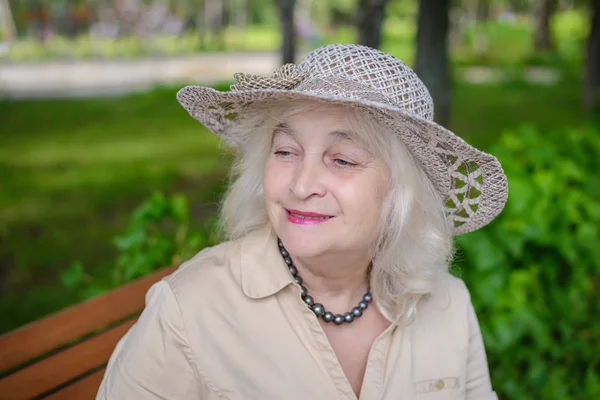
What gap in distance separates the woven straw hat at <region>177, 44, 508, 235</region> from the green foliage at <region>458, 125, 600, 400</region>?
1.14m

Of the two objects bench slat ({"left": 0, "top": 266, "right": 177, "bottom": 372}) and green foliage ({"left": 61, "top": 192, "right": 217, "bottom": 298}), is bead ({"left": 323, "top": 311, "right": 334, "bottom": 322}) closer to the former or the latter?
bench slat ({"left": 0, "top": 266, "right": 177, "bottom": 372})

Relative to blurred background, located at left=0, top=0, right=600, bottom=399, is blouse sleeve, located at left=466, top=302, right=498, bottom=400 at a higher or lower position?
higher

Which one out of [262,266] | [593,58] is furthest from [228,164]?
[593,58]

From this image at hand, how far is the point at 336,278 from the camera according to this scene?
2119 mm

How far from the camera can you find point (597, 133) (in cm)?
393

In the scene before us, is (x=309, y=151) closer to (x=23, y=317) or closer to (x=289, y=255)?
(x=289, y=255)

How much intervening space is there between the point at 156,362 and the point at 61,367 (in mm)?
525

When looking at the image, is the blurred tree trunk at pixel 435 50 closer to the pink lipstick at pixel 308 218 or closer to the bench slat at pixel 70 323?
the bench slat at pixel 70 323

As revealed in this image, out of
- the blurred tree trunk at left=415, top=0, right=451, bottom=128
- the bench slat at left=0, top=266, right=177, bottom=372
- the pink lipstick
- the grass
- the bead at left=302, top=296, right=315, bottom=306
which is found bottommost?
the grass

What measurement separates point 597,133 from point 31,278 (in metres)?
3.97

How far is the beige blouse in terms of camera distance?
6.27 feet

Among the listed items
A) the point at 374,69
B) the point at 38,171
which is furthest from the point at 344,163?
the point at 38,171

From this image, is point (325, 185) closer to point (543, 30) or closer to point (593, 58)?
point (593, 58)

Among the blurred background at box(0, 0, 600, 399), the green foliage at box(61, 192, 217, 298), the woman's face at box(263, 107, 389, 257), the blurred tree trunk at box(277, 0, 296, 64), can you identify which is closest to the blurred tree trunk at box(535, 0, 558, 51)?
the blurred background at box(0, 0, 600, 399)
